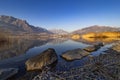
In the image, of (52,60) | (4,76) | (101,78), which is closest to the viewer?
(101,78)

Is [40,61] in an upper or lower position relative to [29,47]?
upper

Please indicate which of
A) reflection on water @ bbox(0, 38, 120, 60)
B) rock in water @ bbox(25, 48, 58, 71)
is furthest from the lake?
rock in water @ bbox(25, 48, 58, 71)

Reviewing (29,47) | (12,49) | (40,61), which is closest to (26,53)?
(12,49)

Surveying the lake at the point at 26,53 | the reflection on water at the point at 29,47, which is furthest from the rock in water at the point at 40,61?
the reflection on water at the point at 29,47

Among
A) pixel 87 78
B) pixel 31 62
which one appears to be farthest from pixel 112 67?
pixel 31 62

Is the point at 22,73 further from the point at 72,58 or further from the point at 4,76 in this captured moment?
the point at 72,58

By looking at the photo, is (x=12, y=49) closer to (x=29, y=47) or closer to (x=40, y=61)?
(x=29, y=47)

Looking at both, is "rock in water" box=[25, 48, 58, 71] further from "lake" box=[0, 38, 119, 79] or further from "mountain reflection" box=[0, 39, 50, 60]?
"mountain reflection" box=[0, 39, 50, 60]

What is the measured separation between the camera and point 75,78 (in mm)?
9734

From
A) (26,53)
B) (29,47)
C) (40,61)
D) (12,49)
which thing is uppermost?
(40,61)

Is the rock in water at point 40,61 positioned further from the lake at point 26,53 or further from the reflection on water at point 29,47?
the reflection on water at point 29,47

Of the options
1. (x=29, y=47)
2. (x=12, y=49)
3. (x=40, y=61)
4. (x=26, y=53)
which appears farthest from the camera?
(x=29, y=47)

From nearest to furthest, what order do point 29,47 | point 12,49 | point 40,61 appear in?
point 40,61, point 12,49, point 29,47

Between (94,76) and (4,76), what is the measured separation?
39.1ft
